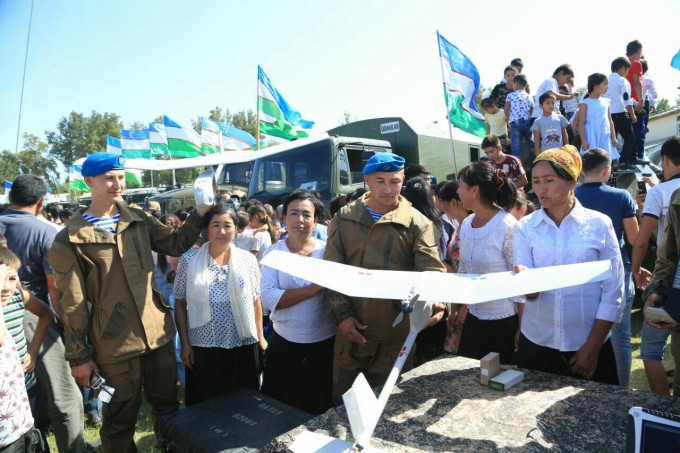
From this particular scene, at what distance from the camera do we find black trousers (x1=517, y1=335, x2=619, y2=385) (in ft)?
7.02

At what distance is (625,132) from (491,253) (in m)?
5.26

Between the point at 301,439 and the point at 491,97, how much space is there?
7.58 metres

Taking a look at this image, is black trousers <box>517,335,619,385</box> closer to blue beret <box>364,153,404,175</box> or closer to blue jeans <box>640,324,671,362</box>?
blue jeans <box>640,324,671,362</box>

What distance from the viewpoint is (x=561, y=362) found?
214 cm

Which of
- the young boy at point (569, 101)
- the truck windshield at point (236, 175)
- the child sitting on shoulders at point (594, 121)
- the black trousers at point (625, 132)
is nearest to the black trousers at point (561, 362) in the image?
the child sitting on shoulders at point (594, 121)

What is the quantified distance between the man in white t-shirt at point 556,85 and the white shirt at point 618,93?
0.64 metres

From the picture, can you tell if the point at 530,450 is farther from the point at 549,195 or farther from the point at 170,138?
the point at 170,138

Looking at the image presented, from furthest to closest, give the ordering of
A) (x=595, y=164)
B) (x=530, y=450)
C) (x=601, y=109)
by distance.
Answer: (x=601, y=109)
(x=595, y=164)
(x=530, y=450)

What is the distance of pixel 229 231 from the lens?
9.80 feet

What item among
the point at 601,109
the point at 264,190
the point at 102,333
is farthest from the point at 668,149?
the point at 264,190

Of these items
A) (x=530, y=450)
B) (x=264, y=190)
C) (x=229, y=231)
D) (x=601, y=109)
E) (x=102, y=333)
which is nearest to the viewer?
(x=530, y=450)

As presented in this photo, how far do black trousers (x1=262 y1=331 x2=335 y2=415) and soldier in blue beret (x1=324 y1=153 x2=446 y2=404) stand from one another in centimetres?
27

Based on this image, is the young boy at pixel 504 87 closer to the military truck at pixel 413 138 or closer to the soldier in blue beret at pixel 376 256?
the military truck at pixel 413 138

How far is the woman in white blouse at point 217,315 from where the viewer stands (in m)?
2.90
